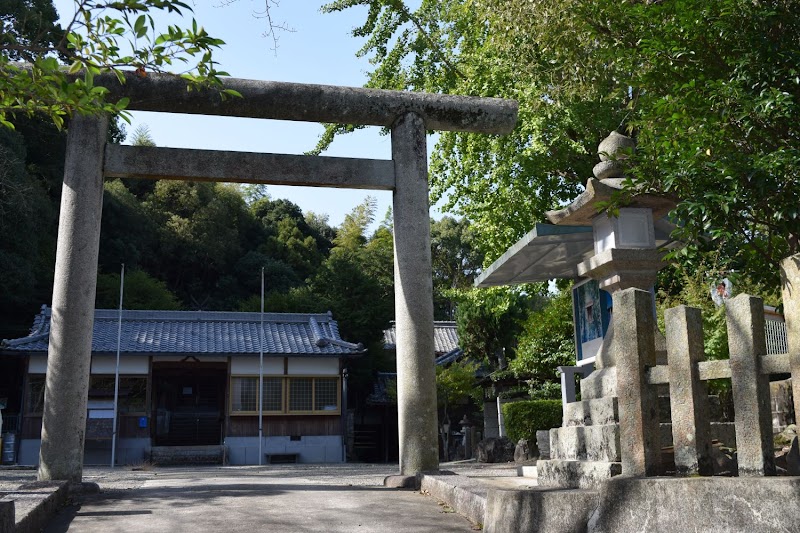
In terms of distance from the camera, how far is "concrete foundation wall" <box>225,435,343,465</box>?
923 inches

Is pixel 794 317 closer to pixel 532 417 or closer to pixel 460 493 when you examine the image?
pixel 460 493

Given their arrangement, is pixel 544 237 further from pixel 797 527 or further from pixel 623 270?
pixel 797 527

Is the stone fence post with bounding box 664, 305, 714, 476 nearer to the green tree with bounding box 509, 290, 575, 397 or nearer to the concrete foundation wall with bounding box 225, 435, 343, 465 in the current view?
the green tree with bounding box 509, 290, 575, 397

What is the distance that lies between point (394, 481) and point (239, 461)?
1700cm

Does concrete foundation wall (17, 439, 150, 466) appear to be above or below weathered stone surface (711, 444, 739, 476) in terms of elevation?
below

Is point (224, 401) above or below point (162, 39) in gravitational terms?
below


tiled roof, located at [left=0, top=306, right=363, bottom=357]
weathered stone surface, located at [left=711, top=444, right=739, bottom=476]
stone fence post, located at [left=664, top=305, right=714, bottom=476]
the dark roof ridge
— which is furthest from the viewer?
the dark roof ridge

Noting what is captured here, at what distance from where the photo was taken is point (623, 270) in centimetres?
704

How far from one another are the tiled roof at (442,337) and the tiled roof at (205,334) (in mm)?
6303

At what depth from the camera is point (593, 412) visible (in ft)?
17.8

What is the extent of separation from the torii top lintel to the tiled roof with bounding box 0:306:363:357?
53.3ft

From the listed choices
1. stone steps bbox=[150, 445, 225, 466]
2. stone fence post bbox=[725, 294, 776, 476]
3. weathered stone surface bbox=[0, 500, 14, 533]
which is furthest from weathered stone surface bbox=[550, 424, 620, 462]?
stone steps bbox=[150, 445, 225, 466]

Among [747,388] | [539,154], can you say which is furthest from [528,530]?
[539,154]

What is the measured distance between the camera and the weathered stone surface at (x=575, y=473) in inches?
189
